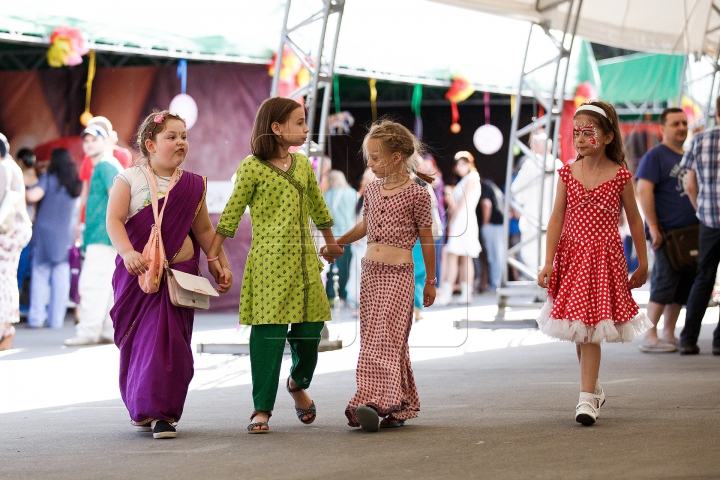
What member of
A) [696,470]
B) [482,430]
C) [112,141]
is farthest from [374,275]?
[112,141]

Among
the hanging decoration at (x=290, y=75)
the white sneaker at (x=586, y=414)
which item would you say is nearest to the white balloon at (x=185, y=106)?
the hanging decoration at (x=290, y=75)

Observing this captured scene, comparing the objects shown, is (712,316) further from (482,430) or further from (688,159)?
(482,430)

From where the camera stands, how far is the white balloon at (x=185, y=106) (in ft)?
41.8

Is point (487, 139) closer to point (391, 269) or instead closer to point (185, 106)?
point (185, 106)

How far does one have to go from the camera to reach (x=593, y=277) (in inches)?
194

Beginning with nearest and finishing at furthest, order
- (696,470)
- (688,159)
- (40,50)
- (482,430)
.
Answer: (696,470)
(482,430)
(688,159)
(40,50)

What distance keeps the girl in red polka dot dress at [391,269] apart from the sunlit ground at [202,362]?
18.3 inches

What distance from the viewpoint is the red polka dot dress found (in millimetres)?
4867

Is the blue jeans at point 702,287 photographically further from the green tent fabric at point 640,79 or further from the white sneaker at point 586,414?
the green tent fabric at point 640,79

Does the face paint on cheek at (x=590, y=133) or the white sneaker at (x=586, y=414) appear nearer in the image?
the white sneaker at (x=586, y=414)

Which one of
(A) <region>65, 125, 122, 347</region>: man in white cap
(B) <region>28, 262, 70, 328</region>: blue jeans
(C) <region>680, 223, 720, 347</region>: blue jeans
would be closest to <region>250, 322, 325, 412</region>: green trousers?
(C) <region>680, 223, 720, 347</region>: blue jeans

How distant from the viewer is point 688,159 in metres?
8.00

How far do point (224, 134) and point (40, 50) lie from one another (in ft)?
7.74

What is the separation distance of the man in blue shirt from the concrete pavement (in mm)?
497
